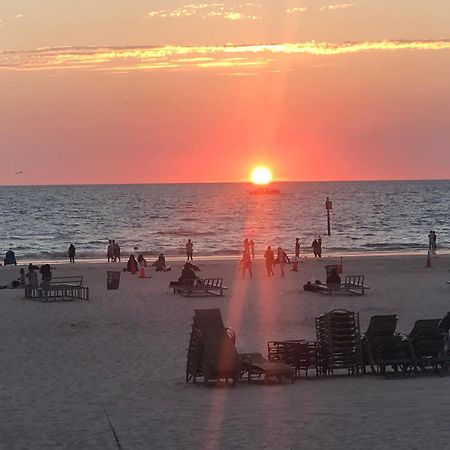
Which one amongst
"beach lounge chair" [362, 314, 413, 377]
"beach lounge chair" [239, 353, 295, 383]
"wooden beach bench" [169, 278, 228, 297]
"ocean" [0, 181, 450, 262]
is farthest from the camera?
"ocean" [0, 181, 450, 262]

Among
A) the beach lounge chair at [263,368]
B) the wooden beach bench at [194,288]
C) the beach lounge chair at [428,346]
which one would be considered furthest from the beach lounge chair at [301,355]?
the wooden beach bench at [194,288]

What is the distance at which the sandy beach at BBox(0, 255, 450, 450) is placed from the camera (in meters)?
10.5

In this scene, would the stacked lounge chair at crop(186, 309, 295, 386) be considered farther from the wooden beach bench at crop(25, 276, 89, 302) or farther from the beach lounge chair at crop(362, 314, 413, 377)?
the wooden beach bench at crop(25, 276, 89, 302)

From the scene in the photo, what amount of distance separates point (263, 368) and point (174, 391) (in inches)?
55.5

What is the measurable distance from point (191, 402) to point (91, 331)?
338 inches

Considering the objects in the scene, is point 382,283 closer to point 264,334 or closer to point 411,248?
point 264,334

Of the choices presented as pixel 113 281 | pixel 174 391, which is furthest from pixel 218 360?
pixel 113 281

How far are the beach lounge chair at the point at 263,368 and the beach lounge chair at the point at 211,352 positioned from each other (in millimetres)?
240

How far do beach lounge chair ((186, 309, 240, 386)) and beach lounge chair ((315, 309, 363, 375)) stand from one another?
1.50 meters

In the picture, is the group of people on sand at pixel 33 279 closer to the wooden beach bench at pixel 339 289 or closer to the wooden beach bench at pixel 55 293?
the wooden beach bench at pixel 55 293

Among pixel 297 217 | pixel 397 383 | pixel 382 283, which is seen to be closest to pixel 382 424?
pixel 397 383

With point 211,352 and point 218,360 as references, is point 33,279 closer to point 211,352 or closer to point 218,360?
point 211,352

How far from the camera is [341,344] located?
1484 cm

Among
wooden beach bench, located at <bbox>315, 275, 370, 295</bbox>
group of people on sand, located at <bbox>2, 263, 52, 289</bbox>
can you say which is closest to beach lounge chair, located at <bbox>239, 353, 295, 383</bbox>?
wooden beach bench, located at <bbox>315, 275, 370, 295</bbox>
